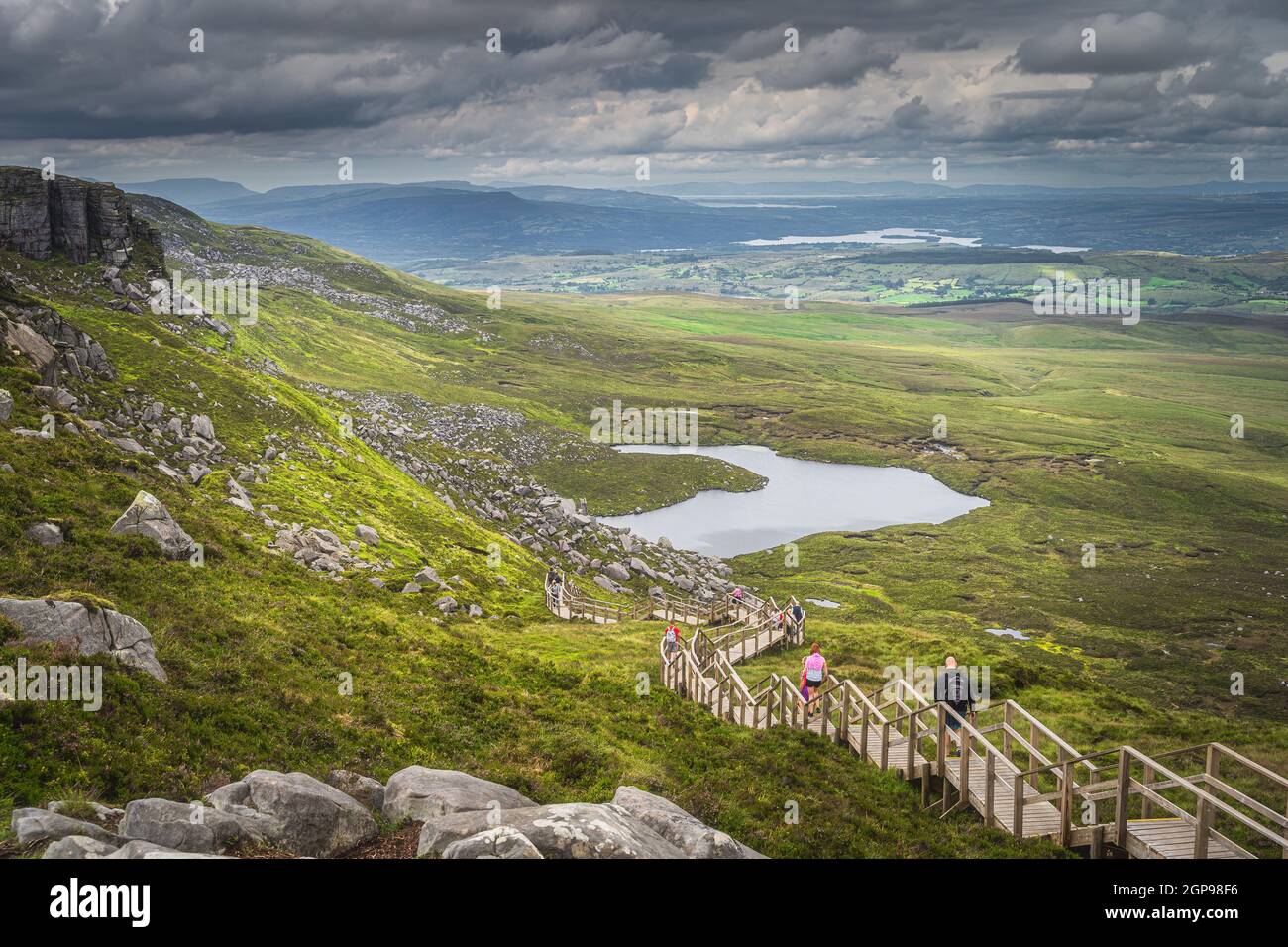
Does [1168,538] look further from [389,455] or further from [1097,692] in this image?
[389,455]

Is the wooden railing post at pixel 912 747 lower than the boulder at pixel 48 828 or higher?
lower

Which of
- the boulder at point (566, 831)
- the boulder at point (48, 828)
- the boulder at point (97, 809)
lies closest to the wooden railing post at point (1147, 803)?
the boulder at point (566, 831)

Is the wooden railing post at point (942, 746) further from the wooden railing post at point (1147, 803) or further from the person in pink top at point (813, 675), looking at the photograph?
the person in pink top at point (813, 675)

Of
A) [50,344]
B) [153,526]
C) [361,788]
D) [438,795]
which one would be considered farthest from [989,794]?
[50,344]

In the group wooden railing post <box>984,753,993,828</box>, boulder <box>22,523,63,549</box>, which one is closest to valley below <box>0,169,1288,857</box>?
boulder <box>22,523,63,549</box>

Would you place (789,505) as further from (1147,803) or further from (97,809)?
(97,809)

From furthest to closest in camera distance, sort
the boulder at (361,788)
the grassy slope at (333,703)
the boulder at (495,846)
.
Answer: the grassy slope at (333,703)
the boulder at (361,788)
the boulder at (495,846)
